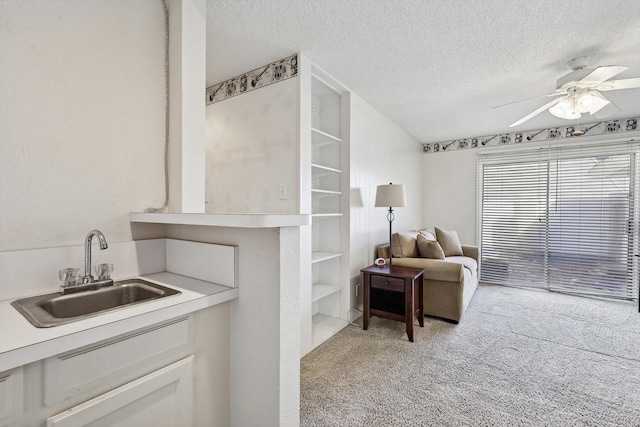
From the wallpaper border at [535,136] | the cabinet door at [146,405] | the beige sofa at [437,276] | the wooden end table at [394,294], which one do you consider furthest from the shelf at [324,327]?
the wallpaper border at [535,136]

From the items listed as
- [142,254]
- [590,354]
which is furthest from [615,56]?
[142,254]

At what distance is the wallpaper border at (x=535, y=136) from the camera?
11.9 feet

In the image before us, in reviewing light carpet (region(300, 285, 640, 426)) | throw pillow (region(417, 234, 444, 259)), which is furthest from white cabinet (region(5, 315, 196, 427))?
throw pillow (region(417, 234, 444, 259))

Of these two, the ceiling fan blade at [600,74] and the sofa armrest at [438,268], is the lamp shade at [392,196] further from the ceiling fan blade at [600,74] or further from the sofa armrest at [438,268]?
the ceiling fan blade at [600,74]

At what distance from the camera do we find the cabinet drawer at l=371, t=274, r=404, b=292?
251 centimetres

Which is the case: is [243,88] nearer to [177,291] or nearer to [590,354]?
[177,291]

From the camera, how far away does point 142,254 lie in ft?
4.57

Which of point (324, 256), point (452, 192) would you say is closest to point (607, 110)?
point (452, 192)

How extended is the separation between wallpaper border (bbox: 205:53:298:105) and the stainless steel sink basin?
5.96 ft

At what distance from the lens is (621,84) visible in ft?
6.91

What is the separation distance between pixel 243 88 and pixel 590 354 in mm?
3615

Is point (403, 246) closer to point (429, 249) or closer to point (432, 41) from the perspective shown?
point (429, 249)

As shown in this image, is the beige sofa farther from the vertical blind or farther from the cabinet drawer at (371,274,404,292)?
the vertical blind

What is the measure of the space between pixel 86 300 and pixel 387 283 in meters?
2.13
